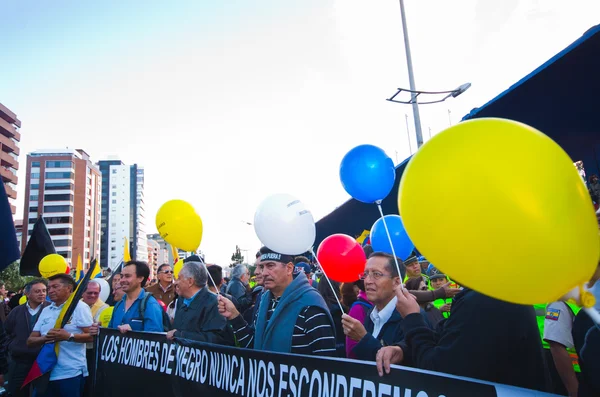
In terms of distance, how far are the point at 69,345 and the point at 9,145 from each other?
8154cm

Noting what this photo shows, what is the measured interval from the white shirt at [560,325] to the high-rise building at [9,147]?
79914 millimetres

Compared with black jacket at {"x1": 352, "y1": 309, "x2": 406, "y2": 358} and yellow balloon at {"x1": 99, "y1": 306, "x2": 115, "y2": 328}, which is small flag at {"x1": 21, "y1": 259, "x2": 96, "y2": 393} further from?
black jacket at {"x1": 352, "y1": 309, "x2": 406, "y2": 358}

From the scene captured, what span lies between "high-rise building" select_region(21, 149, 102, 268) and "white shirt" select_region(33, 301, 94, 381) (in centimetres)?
9782

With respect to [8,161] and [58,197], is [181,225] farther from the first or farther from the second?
[58,197]

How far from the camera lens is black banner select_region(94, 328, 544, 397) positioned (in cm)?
193

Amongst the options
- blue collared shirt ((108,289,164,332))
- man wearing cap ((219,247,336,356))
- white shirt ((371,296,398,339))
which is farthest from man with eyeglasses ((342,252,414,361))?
blue collared shirt ((108,289,164,332))

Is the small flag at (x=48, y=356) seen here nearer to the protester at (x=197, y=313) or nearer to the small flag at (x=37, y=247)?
the protester at (x=197, y=313)

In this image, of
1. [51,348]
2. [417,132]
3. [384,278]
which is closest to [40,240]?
[51,348]

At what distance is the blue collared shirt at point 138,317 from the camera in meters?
4.34

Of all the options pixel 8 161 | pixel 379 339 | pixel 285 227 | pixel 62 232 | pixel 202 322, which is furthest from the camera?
pixel 62 232

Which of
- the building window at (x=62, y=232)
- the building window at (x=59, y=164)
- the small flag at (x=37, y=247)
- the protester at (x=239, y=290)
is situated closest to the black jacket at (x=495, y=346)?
the protester at (x=239, y=290)

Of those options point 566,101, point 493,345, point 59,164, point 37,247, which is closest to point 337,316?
point 493,345

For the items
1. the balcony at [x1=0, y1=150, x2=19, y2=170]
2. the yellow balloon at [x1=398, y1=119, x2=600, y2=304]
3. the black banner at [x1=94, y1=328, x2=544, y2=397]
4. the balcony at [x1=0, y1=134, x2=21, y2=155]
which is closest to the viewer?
the yellow balloon at [x1=398, y1=119, x2=600, y2=304]

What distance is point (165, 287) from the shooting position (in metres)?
6.78
